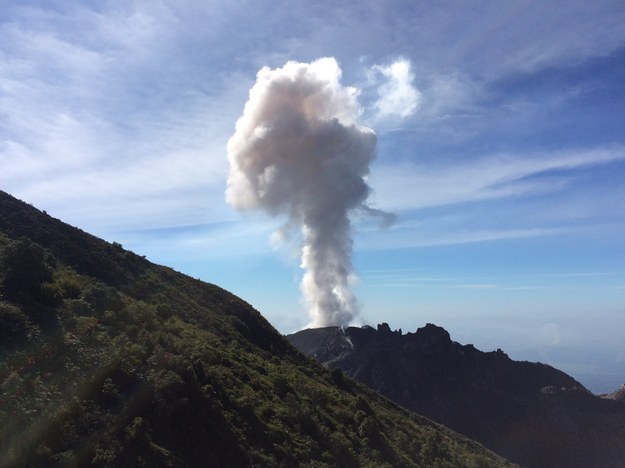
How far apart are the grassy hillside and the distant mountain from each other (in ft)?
148

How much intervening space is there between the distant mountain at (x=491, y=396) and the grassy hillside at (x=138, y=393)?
Result: 4512 cm

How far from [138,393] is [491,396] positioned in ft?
254

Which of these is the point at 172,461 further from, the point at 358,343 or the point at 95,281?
the point at 358,343

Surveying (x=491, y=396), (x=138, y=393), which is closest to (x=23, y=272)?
(x=138, y=393)

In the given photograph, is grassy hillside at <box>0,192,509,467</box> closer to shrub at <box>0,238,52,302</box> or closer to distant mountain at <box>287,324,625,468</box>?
A: shrub at <box>0,238,52,302</box>

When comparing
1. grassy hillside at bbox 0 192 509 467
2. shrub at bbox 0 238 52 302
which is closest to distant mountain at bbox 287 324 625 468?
grassy hillside at bbox 0 192 509 467

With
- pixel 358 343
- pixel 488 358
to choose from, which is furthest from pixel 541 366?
pixel 358 343

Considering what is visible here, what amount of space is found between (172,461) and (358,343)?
86.0 meters

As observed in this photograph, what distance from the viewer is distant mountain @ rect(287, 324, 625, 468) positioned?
73.2m

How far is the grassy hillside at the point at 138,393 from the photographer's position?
654 inches

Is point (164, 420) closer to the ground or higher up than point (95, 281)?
closer to the ground

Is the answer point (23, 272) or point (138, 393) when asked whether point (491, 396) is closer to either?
point (138, 393)

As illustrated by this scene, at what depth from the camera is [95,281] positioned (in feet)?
107

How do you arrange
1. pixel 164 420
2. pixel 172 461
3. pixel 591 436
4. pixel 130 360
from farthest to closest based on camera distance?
1. pixel 591 436
2. pixel 130 360
3. pixel 164 420
4. pixel 172 461
